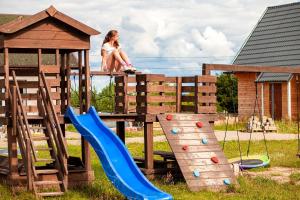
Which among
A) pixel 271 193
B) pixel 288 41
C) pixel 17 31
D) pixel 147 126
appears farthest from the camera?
pixel 288 41

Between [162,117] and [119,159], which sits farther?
[162,117]

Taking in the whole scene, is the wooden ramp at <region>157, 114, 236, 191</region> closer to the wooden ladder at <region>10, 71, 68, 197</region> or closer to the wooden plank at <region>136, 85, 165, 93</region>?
the wooden plank at <region>136, 85, 165, 93</region>

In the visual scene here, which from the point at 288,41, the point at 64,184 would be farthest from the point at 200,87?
the point at 288,41

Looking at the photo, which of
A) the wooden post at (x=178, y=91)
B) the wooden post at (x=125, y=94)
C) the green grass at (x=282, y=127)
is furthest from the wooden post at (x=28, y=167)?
the green grass at (x=282, y=127)

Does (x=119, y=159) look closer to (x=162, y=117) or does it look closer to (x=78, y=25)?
(x=162, y=117)

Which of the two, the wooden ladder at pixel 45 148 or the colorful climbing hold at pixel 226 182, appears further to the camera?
the colorful climbing hold at pixel 226 182

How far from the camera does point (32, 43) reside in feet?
45.0

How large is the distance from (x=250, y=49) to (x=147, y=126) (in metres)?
24.7

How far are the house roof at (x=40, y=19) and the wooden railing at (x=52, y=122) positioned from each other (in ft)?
3.57

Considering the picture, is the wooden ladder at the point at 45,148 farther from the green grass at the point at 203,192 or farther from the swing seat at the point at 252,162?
the swing seat at the point at 252,162

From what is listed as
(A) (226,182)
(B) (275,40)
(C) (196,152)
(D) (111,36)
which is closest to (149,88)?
(D) (111,36)

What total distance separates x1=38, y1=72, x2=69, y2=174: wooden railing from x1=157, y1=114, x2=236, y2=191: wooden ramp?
97.6 inches

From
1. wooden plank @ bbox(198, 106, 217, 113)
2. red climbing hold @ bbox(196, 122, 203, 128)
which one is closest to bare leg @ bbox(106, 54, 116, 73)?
wooden plank @ bbox(198, 106, 217, 113)

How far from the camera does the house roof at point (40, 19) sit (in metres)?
13.3
